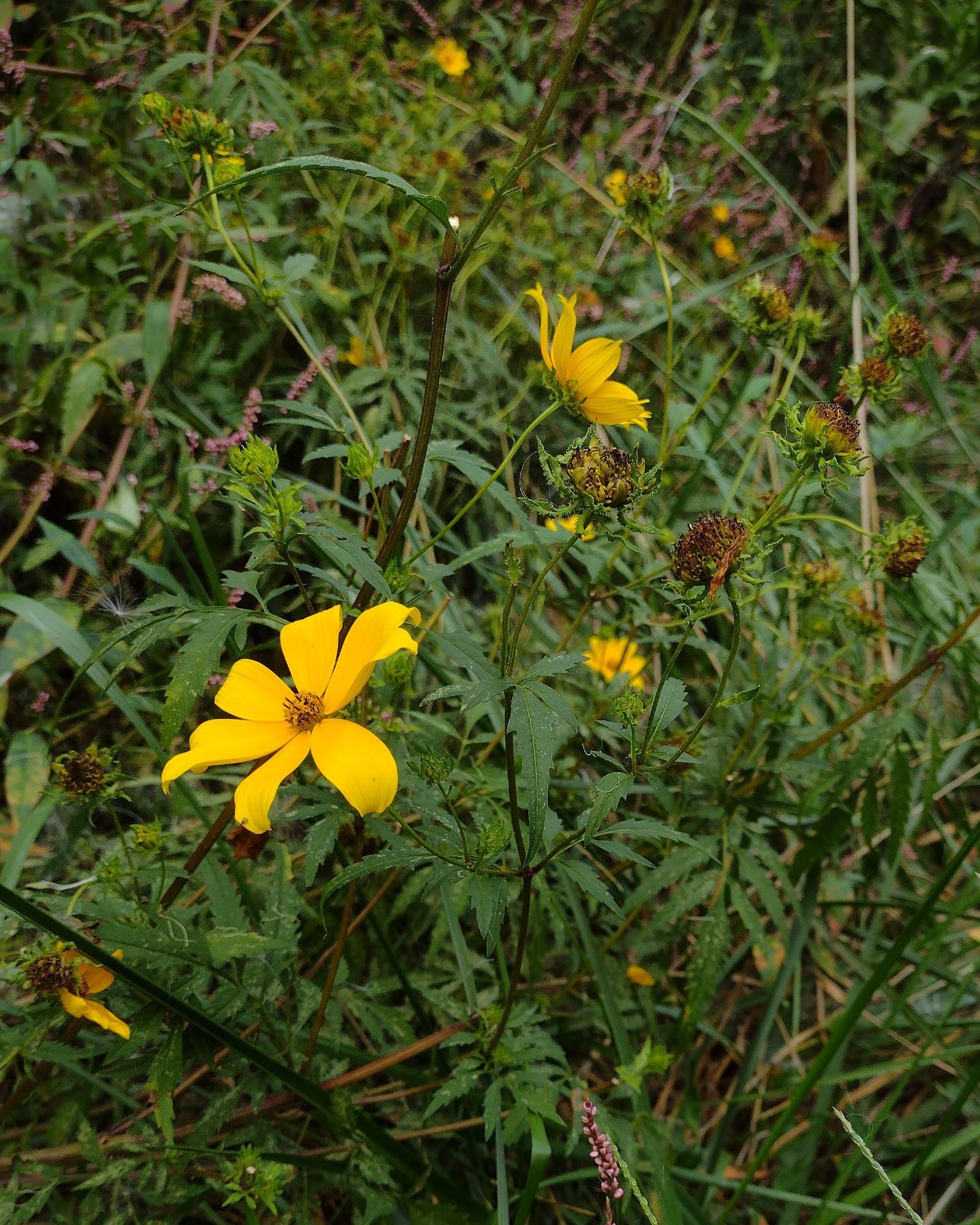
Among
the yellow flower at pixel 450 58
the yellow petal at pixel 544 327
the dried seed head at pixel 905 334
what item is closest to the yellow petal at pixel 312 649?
the yellow petal at pixel 544 327

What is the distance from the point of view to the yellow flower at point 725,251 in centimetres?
272

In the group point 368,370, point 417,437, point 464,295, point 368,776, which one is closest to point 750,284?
point 417,437

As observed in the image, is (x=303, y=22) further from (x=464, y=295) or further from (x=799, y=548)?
(x=799, y=548)

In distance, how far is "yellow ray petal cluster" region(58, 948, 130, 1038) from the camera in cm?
86

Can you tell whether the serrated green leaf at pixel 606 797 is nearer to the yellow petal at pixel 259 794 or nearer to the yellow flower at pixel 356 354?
the yellow petal at pixel 259 794

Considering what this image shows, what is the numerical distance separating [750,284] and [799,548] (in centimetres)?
84

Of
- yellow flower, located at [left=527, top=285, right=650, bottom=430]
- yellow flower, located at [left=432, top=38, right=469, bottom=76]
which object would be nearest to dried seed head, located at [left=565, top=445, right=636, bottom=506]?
yellow flower, located at [left=527, top=285, right=650, bottom=430]

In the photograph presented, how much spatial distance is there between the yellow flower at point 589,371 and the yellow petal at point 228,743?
47 cm

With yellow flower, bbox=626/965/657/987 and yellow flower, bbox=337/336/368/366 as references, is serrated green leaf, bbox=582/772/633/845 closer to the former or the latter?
yellow flower, bbox=626/965/657/987

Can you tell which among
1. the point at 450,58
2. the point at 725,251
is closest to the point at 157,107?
the point at 450,58

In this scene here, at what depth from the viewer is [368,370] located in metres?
1.78

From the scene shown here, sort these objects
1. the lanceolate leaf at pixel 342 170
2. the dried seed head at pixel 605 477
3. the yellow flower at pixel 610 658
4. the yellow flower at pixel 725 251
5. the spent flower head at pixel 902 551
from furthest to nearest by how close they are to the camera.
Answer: the yellow flower at pixel 725 251 → the yellow flower at pixel 610 658 → the spent flower head at pixel 902 551 → the dried seed head at pixel 605 477 → the lanceolate leaf at pixel 342 170

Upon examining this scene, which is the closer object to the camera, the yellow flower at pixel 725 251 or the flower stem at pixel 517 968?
the flower stem at pixel 517 968

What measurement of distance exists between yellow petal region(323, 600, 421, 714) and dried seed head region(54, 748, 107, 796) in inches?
13.0
